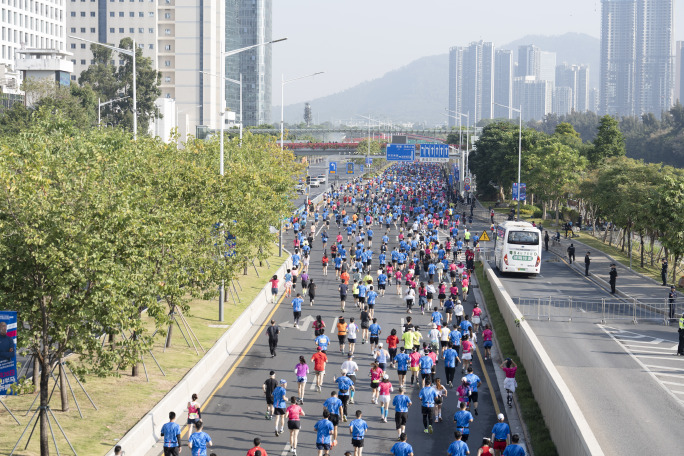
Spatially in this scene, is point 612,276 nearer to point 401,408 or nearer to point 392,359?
point 392,359

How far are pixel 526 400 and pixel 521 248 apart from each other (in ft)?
75.3

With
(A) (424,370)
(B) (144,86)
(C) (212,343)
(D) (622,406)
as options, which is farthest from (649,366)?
(B) (144,86)

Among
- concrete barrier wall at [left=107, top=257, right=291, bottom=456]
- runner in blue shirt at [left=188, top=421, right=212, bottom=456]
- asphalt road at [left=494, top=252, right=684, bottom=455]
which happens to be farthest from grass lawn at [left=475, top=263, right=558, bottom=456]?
concrete barrier wall at [left=107, top=257, right=291, bottom=456]

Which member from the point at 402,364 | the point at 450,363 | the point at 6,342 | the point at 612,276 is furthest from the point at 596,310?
the point at 6,342

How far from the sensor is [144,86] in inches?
4021

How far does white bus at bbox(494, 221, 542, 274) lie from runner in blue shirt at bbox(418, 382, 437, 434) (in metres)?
25.1

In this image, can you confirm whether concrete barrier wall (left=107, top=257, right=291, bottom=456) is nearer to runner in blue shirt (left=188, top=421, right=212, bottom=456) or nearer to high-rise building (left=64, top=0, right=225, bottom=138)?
runner in blue shirt (left=188, top=421, right=212, bottom=456)

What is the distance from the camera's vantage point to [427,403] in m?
19.6

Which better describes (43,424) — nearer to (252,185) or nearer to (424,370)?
(424,370)

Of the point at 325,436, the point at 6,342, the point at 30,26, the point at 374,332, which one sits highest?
the point at 30,26

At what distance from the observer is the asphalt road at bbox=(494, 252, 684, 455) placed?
18670 mm

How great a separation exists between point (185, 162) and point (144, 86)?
75013 millimetres

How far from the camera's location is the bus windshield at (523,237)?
4381 cm

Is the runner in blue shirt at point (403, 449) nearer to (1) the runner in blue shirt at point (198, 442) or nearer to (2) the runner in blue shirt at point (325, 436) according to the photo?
(2) the runner in blue shirt at point (325, 436)
